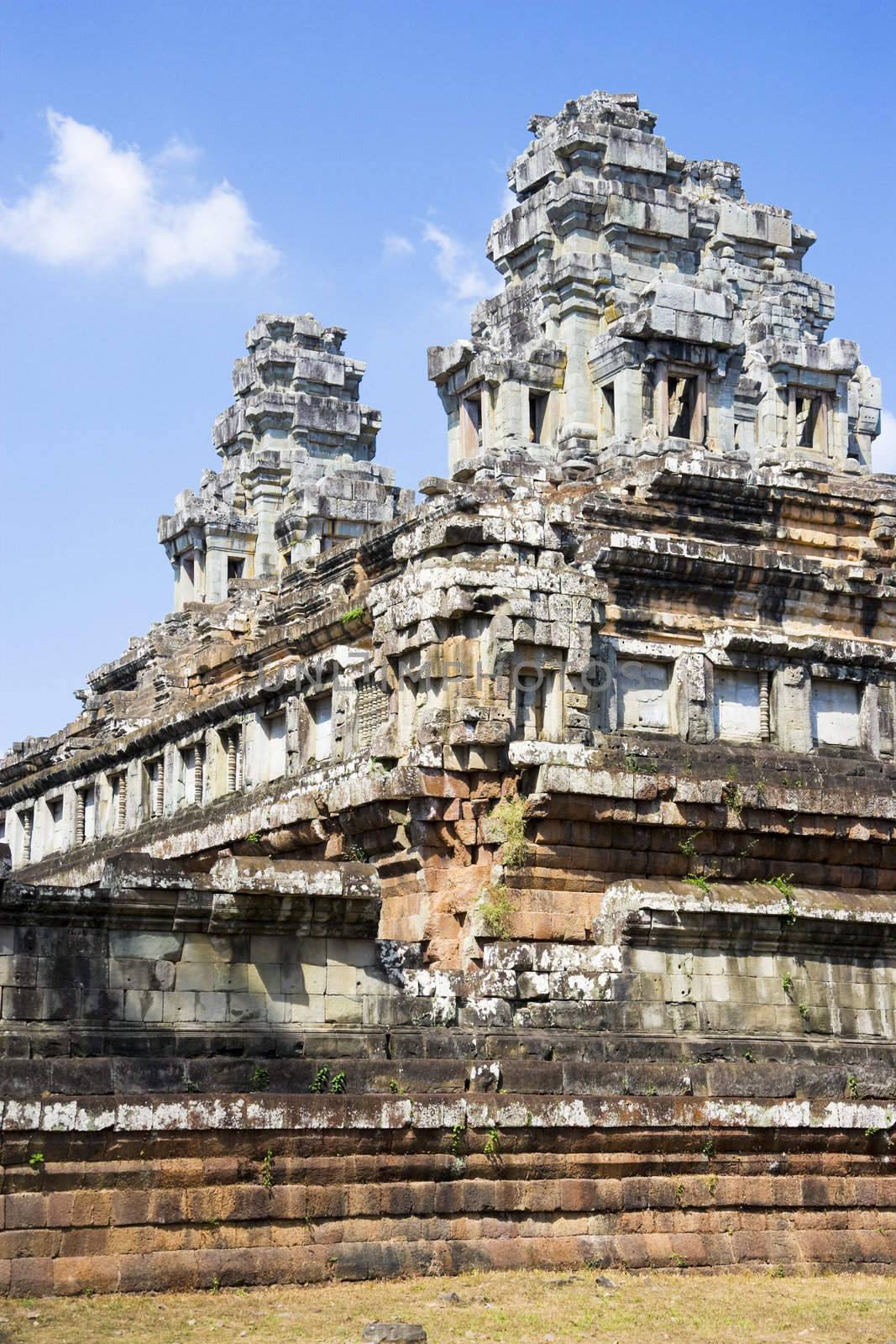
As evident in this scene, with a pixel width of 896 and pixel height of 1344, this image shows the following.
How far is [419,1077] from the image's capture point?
A: 1733 centimetres

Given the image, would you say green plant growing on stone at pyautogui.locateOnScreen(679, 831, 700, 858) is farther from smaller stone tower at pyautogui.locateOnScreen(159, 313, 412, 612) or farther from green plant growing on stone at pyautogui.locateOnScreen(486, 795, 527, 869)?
smaller stone tower at pyautogui.locateOnScreen(159, 313, 412, 612)

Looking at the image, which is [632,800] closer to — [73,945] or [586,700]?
[586,700]

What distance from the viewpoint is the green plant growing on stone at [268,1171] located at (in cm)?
1583

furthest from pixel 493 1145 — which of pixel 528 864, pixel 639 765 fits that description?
pixel 639 765

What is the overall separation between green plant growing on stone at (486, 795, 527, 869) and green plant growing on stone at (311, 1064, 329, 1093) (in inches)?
245

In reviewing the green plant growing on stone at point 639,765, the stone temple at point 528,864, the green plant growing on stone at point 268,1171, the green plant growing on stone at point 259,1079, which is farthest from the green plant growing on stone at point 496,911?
the green plant growing on stone at point 268,1171

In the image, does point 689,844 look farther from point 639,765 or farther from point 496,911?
point 496,911

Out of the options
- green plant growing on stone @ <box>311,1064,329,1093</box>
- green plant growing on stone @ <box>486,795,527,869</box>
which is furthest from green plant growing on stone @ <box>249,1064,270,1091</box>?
green plant growing on stone @ <box>486,795,527,869</box>

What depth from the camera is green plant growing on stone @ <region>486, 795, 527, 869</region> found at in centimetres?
2270

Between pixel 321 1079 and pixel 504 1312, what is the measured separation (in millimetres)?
2539

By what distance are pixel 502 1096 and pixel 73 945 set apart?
12.7 feet

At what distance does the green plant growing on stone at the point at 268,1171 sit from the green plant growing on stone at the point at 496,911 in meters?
6.65

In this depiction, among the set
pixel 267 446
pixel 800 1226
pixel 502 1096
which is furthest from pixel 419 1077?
pixel 267 446

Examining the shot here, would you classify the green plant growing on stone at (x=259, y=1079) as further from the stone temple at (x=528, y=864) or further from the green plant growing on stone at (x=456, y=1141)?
the green plant growing on stone at (x=456, y=1141)
